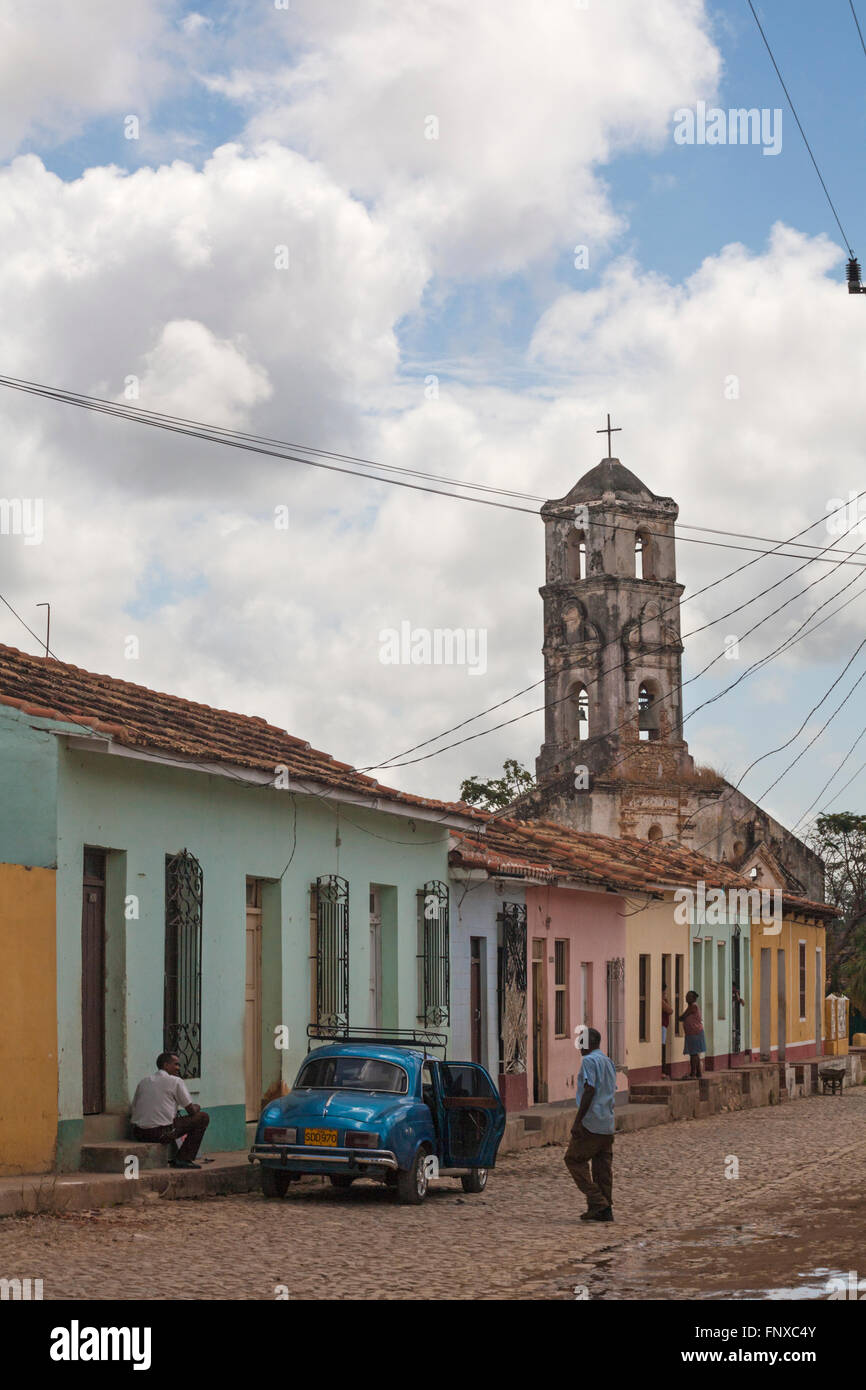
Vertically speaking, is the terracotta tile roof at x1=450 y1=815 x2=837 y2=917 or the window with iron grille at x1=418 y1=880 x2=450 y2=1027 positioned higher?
the terracotta tile roof at x1=450 y1=815 x2=837 y2=917

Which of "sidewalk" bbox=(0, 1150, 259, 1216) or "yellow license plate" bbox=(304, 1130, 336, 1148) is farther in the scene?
"yellow license plate" bbox=(304, 1130, 336, 1148)

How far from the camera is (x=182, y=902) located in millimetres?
17047

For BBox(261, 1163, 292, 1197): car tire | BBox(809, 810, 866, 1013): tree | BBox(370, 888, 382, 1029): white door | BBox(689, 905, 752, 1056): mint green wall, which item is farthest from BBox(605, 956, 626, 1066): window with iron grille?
BBox(809, 810, 866, 1013): tree

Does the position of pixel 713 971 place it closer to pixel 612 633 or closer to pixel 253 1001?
pixel 253 1001

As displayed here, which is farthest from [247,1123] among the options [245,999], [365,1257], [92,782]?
[365,1257]

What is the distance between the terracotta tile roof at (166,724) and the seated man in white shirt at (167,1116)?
8.85ft

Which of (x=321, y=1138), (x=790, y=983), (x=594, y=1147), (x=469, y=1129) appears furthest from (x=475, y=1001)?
(x=790, y=983)

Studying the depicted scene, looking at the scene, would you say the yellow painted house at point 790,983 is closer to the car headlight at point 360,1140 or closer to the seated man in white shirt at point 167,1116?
the seated man in white shirt at point 167,1116

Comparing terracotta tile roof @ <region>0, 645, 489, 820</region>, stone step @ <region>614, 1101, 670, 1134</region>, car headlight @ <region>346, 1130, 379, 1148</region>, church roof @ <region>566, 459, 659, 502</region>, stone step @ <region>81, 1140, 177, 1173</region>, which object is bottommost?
stone step @ <region>614, 1101, 670, 1134</region>

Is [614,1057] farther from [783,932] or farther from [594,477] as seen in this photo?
[594,477]

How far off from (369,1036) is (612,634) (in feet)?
131

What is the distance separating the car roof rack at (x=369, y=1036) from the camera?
1612 cm

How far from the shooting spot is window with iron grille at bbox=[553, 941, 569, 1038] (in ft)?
90.7

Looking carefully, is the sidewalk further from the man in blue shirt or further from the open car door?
the man in blue shirt
